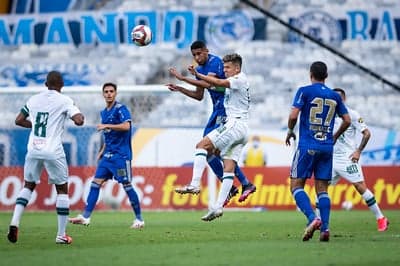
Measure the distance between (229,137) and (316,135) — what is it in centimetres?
221

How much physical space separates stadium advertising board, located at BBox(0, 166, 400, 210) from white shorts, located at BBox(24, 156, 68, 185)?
1037cm

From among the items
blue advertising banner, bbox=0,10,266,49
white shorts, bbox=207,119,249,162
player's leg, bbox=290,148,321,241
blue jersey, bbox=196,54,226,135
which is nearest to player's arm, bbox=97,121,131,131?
blue jersey, bbox=196,54,226,135

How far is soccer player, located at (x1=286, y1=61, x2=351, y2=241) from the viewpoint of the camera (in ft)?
42.3

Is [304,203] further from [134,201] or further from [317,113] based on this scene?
[134,201]

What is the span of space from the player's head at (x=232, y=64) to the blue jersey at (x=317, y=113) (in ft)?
5.17

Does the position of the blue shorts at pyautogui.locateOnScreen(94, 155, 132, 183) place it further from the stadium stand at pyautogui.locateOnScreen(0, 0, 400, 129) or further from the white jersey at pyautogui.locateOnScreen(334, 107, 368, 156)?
the stadium stand at pyautogui.locateOnScreen(0, 0, 400, 129)

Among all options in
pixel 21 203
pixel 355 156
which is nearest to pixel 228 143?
pixel 355 156

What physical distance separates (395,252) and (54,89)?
15.3 feet

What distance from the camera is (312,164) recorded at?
13070 millimetres

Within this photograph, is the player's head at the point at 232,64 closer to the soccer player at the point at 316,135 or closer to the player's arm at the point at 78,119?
the soccer player at the point at 316,135

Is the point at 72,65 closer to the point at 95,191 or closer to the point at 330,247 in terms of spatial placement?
the point at 95,191

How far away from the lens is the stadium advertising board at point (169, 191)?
76.9ft

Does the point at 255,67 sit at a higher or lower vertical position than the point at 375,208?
higher

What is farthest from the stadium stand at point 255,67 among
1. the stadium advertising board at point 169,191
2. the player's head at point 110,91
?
the player's head at point 110,91
